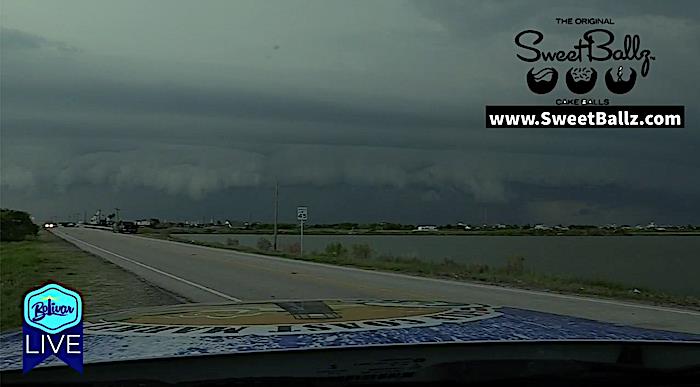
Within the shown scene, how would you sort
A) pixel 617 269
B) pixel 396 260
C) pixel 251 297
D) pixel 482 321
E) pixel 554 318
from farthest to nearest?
pixel 396 260 → pixel 617 269 → pixel 251 297 → pixel 554 318 → pixel 482 321

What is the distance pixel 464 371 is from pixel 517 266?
3263cm

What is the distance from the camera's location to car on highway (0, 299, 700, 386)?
115 inches

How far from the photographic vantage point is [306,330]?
338 cm

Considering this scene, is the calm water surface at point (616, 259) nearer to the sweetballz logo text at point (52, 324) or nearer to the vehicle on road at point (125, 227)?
the sweetballz logo text at point (52, 324)

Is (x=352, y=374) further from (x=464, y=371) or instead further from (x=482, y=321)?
(x=482, y=321)

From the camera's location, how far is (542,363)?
3.25m

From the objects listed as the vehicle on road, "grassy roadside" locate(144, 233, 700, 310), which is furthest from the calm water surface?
the vehicle on road

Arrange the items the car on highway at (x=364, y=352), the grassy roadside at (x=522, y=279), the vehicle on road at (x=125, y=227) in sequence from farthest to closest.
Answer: the vehicle on road at (x=125, y=227)
the grassy roadside at (x=522, y=279)
the car on highway at (x=364, y=352)

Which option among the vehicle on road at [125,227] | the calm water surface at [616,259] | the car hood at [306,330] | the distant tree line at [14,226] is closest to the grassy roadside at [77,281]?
the distant tree line at [14,226]

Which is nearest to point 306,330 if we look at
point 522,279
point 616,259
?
point 522,279

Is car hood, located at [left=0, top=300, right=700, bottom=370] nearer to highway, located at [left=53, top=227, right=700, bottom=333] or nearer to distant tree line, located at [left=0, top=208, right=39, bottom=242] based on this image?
highway, located at [left=53, top=227, right=700, bottom=333]

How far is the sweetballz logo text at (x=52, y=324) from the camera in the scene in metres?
3.06

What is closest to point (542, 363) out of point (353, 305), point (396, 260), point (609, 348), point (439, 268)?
point (609, 348)

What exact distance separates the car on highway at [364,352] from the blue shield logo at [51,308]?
138 millimetres
